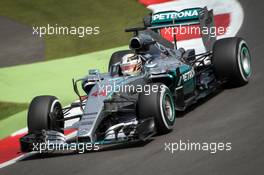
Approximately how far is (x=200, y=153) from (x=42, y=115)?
114 inches

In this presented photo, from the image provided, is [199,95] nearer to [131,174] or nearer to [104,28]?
[131,174]

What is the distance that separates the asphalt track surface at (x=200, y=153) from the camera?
9.80 m

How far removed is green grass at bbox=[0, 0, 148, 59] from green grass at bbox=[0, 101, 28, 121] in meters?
3.37

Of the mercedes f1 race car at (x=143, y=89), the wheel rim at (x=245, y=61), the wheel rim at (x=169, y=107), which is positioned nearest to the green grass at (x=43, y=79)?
the mercedes f1 race car at (x=143, y=89)

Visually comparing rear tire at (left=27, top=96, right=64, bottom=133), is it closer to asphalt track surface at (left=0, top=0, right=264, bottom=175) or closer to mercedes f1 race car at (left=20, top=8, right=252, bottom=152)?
mercedes f1 race car at (left=20, top=8, right=252, bottom=152)

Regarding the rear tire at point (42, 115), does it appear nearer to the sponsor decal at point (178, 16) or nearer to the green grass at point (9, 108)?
the green grass at point (9, 108)

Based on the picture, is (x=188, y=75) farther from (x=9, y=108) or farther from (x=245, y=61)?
(x=9, y=108)

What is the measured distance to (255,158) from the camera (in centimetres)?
964

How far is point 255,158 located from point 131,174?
1.57m

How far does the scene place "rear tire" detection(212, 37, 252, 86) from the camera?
1375cm

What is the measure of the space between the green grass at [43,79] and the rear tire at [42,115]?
185cm

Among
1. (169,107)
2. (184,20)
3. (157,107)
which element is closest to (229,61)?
(184,20)

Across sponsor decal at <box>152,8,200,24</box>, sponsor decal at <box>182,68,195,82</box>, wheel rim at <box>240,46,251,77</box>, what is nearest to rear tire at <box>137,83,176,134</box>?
sponsor decal at <box>182,68,195,82</box>

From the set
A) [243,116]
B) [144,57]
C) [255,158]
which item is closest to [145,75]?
[144,57]
